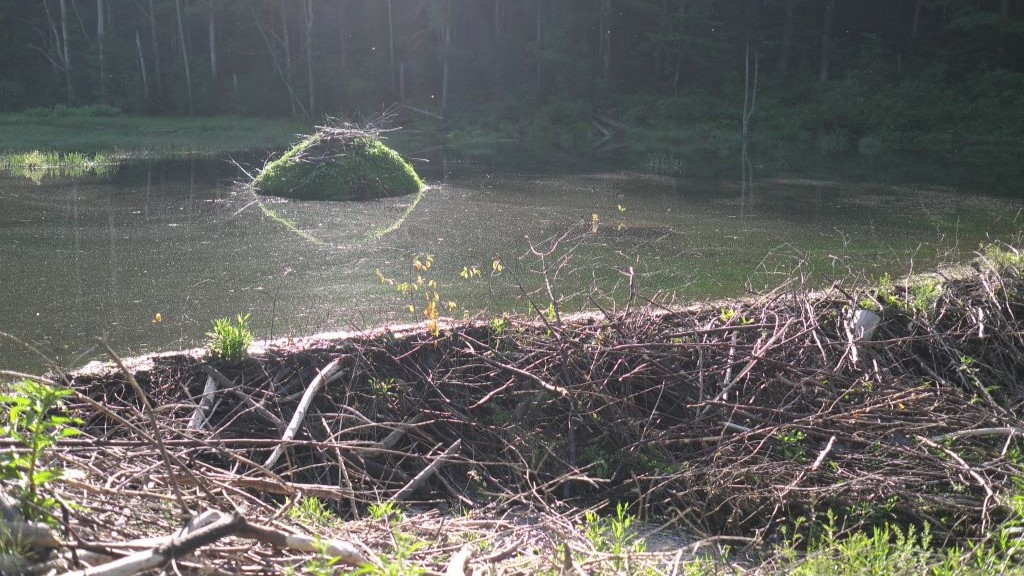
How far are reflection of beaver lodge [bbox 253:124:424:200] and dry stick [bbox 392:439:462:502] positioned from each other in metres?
11.3

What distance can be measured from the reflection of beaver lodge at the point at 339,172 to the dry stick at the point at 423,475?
37.2 ft

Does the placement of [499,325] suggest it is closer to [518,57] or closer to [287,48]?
[287,48]

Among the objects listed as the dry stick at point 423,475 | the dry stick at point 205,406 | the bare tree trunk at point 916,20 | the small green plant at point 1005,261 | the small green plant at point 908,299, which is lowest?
the dry stick at point 423,475

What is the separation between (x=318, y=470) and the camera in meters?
4.63

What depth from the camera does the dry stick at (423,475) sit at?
4.34 metres

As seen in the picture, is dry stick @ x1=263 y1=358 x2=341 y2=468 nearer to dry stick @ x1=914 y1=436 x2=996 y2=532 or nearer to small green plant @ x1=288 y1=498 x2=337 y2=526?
small green plant @ x1=288 y1=498 x2=337 y2=526

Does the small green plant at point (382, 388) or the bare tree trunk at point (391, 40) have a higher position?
the bare tree trunk at point (391, 40)

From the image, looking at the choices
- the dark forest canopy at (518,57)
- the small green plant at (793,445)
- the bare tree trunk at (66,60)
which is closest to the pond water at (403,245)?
the small green plant at (793,445)

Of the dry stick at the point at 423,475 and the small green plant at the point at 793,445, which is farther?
the small green plant at the point at 793,445

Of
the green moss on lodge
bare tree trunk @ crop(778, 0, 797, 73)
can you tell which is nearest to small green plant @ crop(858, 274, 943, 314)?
the green moss on lodge

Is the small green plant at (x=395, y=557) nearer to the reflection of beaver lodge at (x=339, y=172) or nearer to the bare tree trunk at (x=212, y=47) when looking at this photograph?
the reflection of beaver lodge at (x=339, y=172)

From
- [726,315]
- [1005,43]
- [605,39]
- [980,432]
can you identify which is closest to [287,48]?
[605,39]

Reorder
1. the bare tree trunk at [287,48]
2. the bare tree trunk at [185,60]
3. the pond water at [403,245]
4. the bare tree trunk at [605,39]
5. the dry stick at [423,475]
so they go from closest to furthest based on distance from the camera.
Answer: the dry stick at [423,475] → the pond water at [403,245] → the bare tree trunk at [605,39] → the bare tree trunk at [287,48] → the bare tree trunk at [185,60]

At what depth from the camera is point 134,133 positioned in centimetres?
2944
